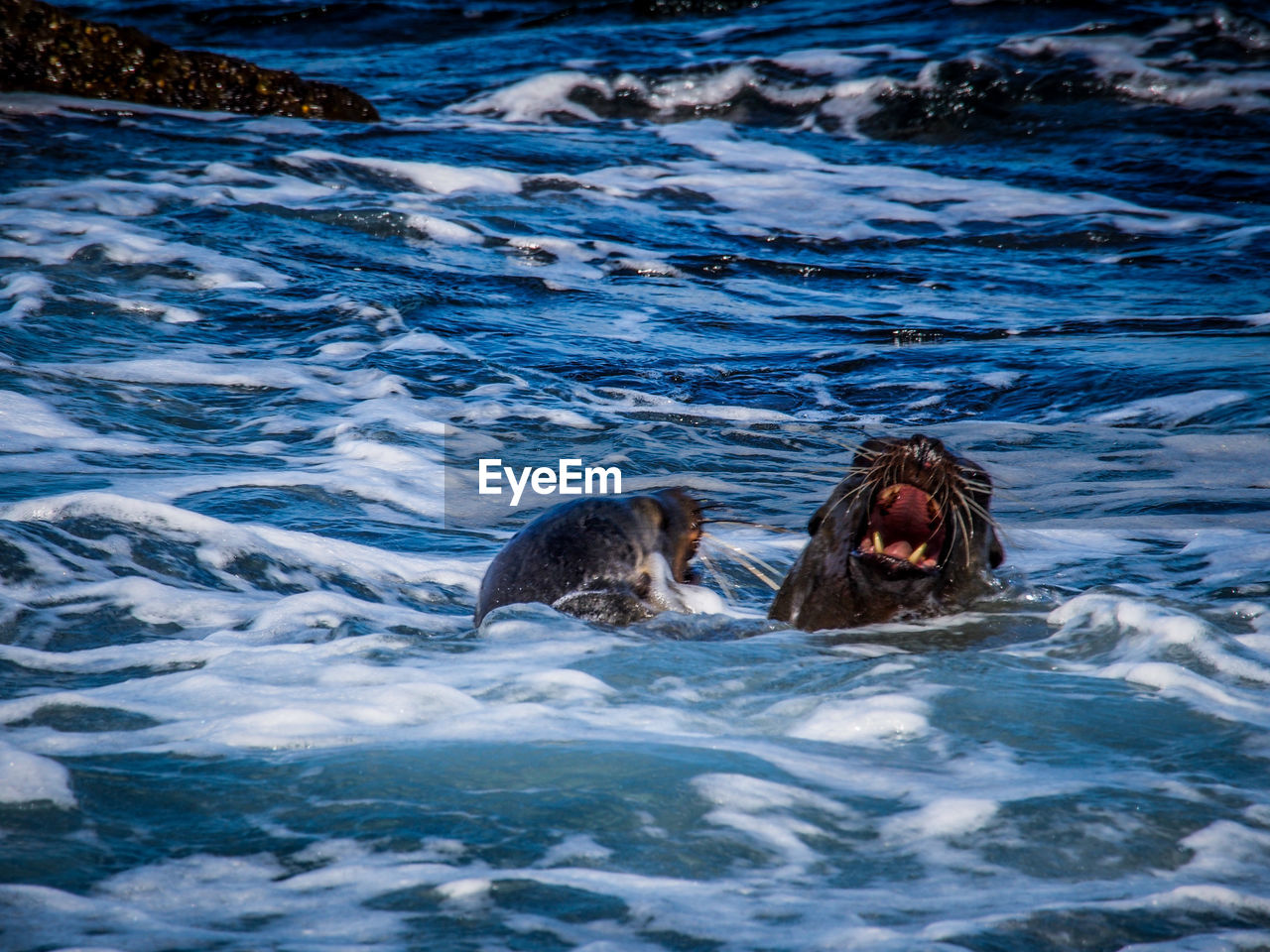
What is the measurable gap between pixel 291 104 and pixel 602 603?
12284mm

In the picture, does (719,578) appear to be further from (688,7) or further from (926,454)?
(688,7)

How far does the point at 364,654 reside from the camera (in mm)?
3727

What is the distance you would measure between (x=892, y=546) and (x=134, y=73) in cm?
1287

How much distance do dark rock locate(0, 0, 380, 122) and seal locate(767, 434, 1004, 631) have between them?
12.3 m

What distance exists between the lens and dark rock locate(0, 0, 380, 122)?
13.8 metres

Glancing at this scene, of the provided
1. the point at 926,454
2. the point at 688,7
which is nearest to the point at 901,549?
the point at 926,454

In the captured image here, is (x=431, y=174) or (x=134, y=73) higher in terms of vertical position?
(x=134, y=73)

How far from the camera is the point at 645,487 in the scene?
22.0 feet

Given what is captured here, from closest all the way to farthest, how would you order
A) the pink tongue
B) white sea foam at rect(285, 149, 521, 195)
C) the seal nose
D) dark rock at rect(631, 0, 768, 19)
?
the seal nose, the pink tongue, white sea foam at rect(285, 149, 521, 195), dark rock at rect(631, 0, 768, 19)

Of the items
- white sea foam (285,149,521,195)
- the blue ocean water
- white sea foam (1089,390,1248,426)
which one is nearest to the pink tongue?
the blue ocean water

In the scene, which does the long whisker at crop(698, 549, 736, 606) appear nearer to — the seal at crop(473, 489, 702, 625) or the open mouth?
the seal at crop(473, 489, 702, 625)

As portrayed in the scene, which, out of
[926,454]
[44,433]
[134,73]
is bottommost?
[44,433]

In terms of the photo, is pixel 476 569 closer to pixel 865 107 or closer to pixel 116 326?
pixel 116 326

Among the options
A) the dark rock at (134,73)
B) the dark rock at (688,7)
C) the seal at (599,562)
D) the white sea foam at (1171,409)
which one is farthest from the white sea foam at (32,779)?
the dark rock at (688,7)
